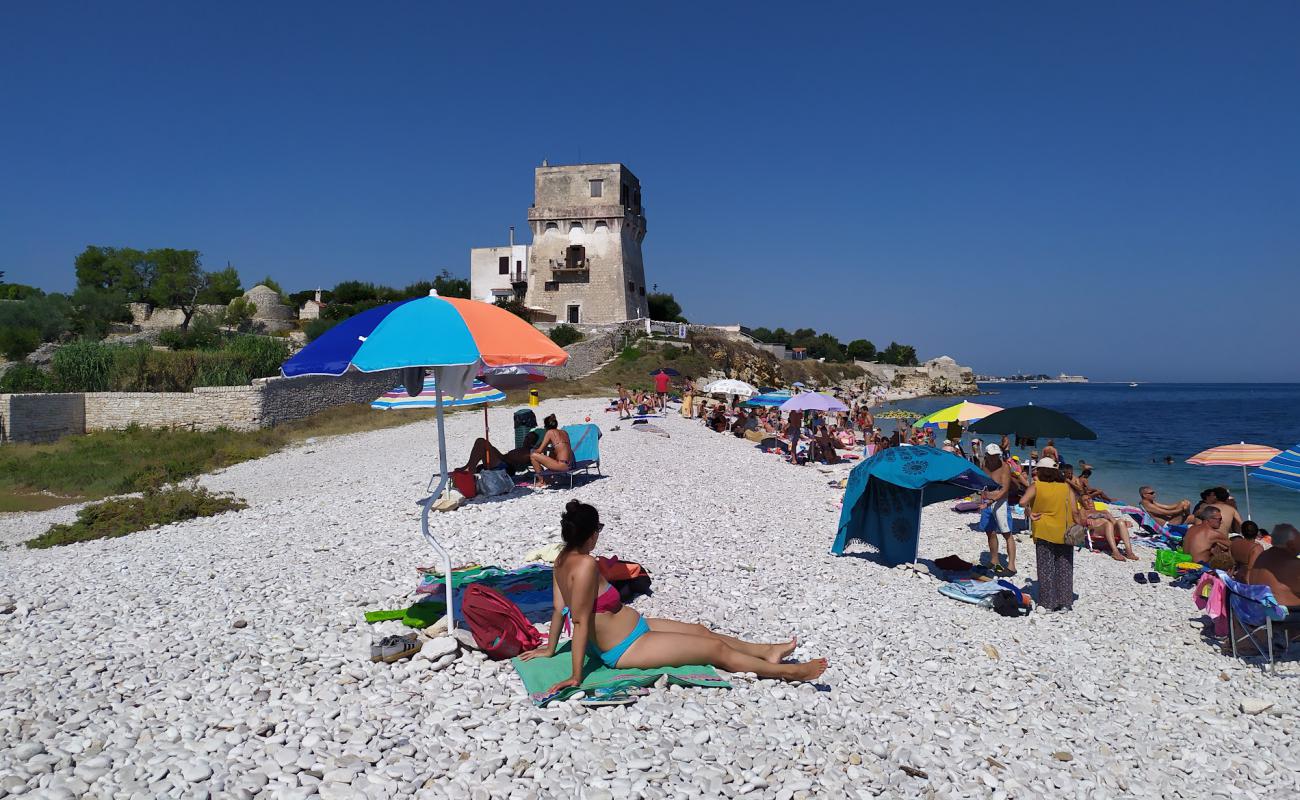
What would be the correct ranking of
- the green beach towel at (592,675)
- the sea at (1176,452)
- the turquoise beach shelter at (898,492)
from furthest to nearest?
the sea at (1176,452) < the turquoise beach shelter at (898,492) < the green beach towel at (592,675)

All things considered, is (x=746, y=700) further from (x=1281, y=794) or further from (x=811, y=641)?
(x=1281, y=794)

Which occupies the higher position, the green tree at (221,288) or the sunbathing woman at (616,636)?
the green tree at (221,288)

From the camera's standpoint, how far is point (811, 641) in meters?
5.50

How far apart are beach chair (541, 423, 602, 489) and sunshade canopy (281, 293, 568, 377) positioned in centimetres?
513

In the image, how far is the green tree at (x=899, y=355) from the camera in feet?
295

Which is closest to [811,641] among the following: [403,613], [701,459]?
[403,613]

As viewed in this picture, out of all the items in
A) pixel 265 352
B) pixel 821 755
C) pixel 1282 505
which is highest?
pixel 265 352

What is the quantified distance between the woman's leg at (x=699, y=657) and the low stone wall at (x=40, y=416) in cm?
2316

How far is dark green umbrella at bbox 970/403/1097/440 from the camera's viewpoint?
10250 millimetres

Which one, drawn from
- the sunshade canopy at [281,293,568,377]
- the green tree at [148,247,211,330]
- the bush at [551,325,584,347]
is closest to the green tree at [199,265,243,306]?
the green tree at [148,247,211,330]

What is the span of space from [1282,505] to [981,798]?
16.5m

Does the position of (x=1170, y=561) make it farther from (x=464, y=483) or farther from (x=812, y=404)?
(x=464, y=483)

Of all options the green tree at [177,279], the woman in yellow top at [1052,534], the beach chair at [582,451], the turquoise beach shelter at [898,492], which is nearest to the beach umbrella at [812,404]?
the beach chair at [582,451]

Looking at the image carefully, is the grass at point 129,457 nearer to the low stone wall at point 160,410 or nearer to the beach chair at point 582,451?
the low stone wall at point 160,410
